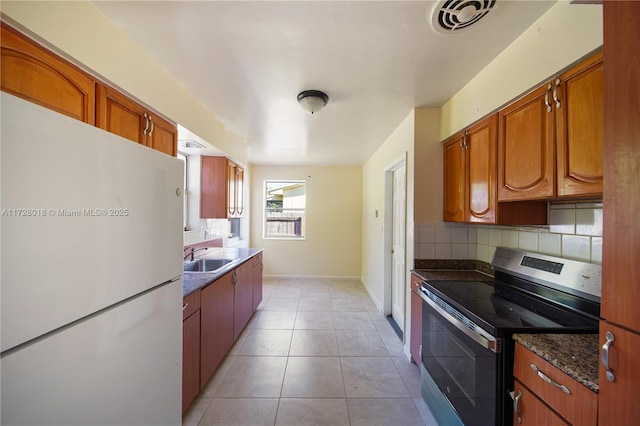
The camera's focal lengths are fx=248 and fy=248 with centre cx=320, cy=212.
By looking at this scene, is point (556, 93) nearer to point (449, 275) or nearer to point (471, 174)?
point (471, 174)

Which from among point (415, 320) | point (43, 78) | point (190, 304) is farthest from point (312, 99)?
point (415, 320)

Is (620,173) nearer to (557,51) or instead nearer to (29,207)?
(557,51)

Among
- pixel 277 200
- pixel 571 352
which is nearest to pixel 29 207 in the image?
pixel 571 352

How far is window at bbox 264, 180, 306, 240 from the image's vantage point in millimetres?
5371

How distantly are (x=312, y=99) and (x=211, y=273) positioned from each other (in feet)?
5.51

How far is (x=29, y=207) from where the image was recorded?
551 mm

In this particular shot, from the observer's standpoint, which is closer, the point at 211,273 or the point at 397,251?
the point at 211,273

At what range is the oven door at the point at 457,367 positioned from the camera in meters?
1.17

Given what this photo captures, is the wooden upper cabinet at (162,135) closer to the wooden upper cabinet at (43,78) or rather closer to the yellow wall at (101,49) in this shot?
the yellow wall at (101,49)

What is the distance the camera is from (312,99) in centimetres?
197

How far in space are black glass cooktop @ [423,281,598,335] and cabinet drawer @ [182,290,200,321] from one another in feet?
5.40

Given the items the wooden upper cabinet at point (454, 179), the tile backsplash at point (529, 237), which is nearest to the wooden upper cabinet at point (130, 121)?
the tile backsplash at point (529, 237)

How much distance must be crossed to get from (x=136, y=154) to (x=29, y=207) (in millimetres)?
352

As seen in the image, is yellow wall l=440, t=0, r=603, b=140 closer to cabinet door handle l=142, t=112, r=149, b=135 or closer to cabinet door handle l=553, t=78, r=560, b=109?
cabinet door handle l=553, t=78, r=560, b=109
